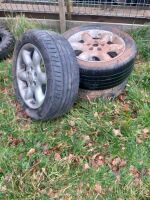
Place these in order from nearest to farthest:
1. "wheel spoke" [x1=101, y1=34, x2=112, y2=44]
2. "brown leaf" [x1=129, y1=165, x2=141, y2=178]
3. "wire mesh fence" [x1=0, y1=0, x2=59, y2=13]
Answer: "brown leaf" [x1=129, y1=165, x2=141, y2=178], "wheel spoke" [x1=101, y1=34, x2=112, y2=44], "wire mesh fence" [x1=0, y1=0, x2=59, y2=13]

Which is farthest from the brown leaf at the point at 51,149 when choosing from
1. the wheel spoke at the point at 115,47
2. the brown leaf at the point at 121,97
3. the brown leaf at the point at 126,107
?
the wheel spoke at the point at 115,47

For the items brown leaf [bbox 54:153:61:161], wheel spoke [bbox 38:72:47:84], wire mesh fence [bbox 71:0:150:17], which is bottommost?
brown leaf [bbox 54:153:61:161]

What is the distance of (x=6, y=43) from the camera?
17.0 feet

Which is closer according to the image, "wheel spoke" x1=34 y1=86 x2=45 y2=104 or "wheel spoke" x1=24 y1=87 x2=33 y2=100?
"wheel spoke" x1=34 y1=86 x2=45 y2=104

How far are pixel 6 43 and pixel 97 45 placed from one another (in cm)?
169

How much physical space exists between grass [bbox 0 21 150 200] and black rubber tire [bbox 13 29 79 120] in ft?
1.09

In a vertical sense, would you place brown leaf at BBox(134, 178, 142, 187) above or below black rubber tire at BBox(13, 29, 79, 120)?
below

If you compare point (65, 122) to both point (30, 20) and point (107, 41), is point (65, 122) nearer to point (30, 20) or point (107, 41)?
point (107, 41)

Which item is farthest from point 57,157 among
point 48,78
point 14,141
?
point 48,78

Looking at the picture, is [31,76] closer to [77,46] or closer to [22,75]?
[22,75]

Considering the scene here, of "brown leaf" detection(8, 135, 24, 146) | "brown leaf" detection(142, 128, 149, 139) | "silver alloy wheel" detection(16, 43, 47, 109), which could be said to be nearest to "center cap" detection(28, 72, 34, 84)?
"silver alloy wheel" detection(16, 43, 47, 109)

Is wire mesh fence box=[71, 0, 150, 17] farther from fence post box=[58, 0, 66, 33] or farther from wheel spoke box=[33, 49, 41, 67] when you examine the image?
wheel spoke box=[33, 49, 41, 67]

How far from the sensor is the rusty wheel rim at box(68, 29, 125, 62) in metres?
4.04

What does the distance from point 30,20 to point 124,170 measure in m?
3.21
